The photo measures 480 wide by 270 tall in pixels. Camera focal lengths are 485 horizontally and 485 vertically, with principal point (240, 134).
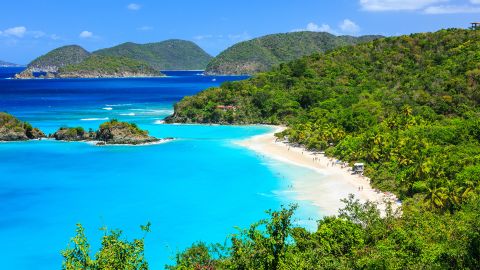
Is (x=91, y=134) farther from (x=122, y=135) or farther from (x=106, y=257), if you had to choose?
(x=106, y=257)

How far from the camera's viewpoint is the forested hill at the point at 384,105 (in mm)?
45906

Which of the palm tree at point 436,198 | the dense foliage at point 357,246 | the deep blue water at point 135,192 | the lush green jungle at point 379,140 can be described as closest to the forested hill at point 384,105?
the lush green jungle at point 379,140

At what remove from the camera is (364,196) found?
42875mm

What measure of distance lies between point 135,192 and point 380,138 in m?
26.5

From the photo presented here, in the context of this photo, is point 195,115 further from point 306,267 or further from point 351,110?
point 306,267

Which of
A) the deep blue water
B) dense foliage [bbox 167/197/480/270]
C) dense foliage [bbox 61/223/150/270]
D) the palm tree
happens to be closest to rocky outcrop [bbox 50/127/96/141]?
the deep blue water

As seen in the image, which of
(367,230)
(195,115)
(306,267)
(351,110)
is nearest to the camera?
(306,267)

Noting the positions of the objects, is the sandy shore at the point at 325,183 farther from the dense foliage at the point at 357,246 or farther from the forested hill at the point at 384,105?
the dense foliage at the point at 357,246

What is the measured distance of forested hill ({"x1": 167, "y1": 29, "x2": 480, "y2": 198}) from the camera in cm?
4591

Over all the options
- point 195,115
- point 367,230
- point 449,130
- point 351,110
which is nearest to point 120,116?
point 195,115

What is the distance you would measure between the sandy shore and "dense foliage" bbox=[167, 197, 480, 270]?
11.0 meters

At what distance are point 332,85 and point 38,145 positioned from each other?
59.3 metres

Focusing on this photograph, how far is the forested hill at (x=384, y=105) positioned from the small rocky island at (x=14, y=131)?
28118mm

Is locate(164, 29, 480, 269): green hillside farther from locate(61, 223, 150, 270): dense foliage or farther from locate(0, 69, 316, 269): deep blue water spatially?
locate(0, 69, 316, 269): deep blue water
